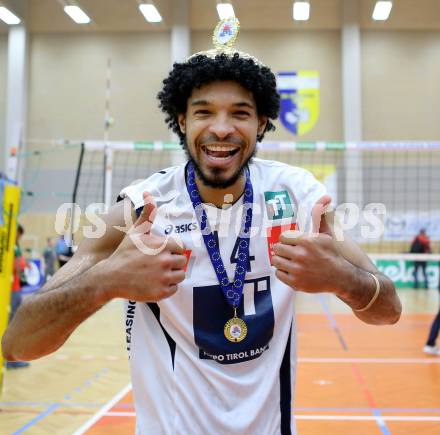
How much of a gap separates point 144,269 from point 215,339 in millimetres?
397

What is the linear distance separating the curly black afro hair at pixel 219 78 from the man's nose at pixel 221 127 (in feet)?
0.58

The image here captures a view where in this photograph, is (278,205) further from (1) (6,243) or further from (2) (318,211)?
(1) (6,243)

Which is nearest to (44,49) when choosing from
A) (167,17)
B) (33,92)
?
(33,92)

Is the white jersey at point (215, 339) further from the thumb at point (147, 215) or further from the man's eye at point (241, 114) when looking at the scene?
the man's eye at point (241, 114)

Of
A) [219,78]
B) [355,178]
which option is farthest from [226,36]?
[355,178]

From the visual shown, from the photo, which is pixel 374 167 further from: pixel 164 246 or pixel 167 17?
pixel 164 246

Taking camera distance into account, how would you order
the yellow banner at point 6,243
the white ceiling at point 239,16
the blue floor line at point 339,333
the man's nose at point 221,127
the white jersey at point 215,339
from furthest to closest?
1. the white ceiling at point 239,16
2. the yellow banner at point 6,243
3. the blue floor line at point 339,333
4. the man's nose at point 221,127
5. the white jersey at point 215,339

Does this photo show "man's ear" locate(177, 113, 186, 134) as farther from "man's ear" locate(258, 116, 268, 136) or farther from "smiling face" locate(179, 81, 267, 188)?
"man's ear" locate(258, 116, 268, 136)

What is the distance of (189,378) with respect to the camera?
65.9 inches

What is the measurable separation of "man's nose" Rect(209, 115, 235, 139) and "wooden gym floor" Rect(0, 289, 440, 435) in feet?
10.2

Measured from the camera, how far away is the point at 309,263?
1.46 m

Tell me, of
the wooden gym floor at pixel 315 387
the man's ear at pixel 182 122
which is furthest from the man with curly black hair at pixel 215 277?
the wooden gym floor at pixel 315 387

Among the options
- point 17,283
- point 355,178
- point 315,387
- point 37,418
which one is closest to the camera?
point 37,418

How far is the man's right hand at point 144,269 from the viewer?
1435 mm
